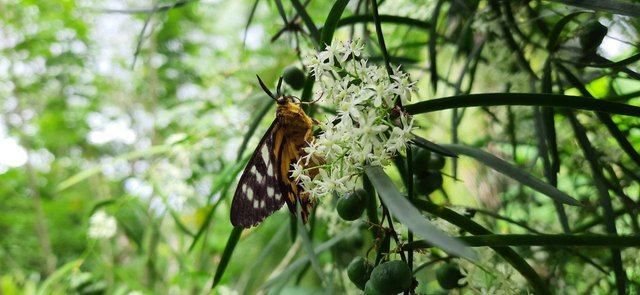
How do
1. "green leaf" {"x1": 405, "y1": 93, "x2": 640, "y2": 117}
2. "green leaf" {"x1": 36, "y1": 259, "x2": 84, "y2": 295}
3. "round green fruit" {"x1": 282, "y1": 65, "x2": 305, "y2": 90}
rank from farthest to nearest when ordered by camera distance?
1. "green leaf" {"x1": 36, "y1": 259, "x2": 84, "y2": 295}
2. "round green fruit" {"x1": 282, "y1": 65, "x2": 305, "y2": 90}
3. "green leaf" {"x1": 405, "y1": 93, "x2": 640, "y2": 117}

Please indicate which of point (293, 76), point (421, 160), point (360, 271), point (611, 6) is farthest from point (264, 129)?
point (611, 6)

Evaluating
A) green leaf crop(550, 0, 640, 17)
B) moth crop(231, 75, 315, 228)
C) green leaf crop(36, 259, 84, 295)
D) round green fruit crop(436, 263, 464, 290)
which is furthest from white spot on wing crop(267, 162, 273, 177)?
green leaf crop(36, 259, 84, 295)

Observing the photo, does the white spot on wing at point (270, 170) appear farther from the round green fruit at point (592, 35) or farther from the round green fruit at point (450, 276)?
the round green fruit at point (592, 35)

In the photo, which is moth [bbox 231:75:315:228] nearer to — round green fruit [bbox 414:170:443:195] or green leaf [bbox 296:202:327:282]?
green leaf [bbox 296:202:327:282]

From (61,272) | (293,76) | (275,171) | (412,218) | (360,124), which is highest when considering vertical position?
(61,272)

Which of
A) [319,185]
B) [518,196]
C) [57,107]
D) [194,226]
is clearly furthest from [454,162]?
[57,107]

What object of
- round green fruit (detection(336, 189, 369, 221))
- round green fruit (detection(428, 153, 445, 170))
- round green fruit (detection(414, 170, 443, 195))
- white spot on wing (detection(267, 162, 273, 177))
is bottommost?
round green fruit (detection(336, 189, 369, 221))

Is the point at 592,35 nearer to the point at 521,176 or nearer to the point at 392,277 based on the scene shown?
the point at 521,176
